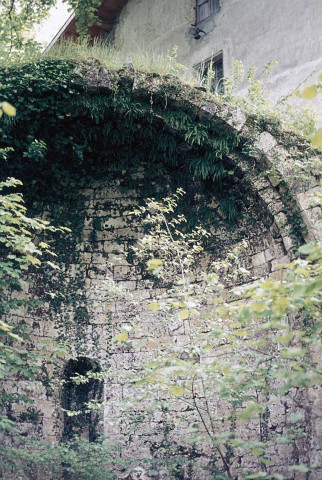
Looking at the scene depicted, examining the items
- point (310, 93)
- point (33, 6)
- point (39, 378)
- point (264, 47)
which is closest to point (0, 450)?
point (39, 378)

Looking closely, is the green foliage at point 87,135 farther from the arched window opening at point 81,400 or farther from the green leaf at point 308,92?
the green leaf at point 308,92

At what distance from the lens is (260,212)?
21.3 ft

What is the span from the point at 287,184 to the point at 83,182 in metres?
2.93

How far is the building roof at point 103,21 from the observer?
10.4 meters

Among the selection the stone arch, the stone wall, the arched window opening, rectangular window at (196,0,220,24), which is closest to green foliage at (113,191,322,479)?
the arched window opening

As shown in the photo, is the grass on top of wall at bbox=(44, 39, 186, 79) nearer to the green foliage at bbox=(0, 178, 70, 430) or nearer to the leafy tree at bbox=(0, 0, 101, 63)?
the green foliage at bbox=(0, 178, 70, 430)

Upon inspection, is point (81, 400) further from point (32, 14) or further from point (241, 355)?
point (32, 14)

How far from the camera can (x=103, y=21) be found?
35.0 feet

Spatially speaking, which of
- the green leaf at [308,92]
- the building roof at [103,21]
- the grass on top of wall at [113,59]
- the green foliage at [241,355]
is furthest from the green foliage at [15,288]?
the building roof at [103,21]

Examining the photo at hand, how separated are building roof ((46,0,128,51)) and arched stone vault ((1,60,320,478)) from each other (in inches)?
170

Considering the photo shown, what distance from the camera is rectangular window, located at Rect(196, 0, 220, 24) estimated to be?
917 centimetres

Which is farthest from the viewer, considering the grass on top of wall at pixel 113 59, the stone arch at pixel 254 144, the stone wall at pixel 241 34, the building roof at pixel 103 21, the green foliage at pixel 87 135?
the building roof at pixel 103 21

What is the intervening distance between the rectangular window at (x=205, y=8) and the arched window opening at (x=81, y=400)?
620 centimetres

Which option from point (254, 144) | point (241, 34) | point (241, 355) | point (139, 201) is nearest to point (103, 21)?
point (241, 34)
